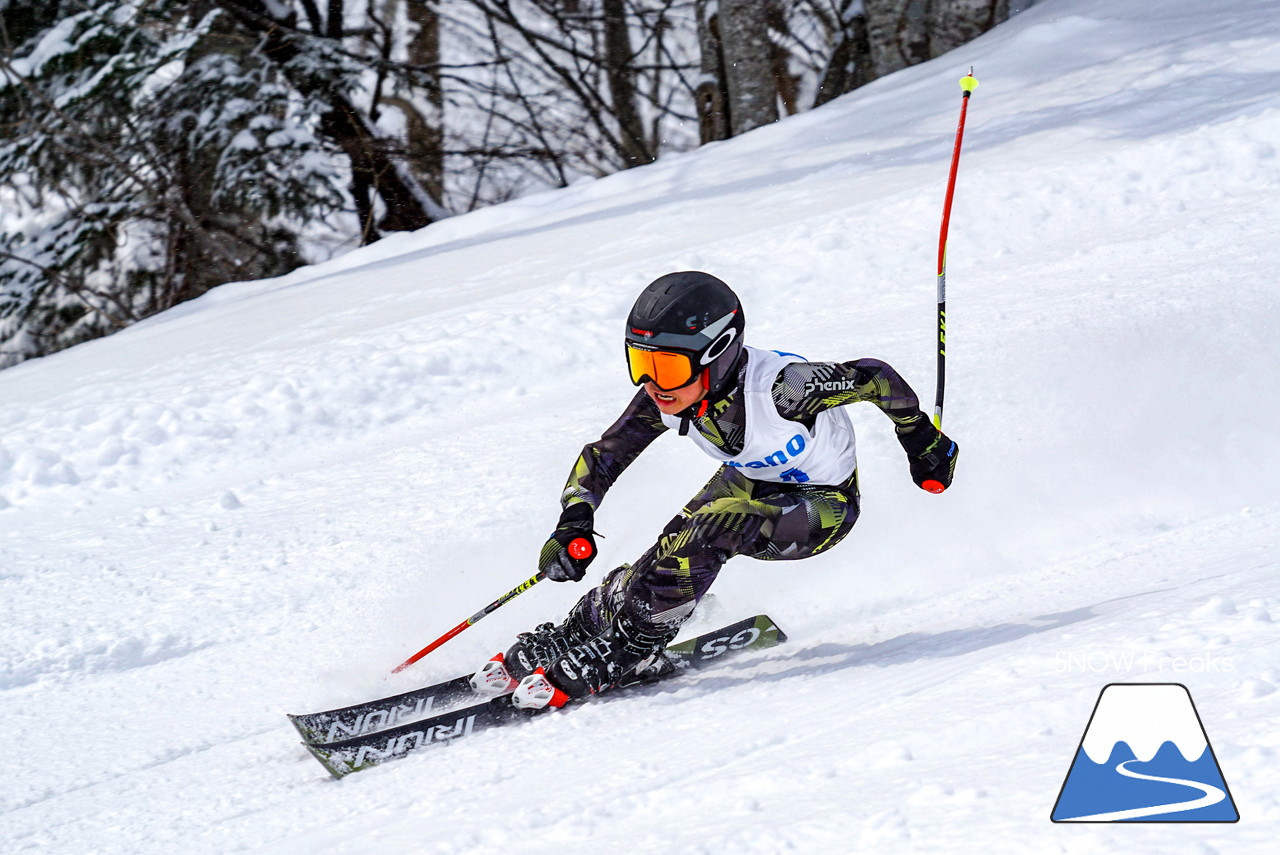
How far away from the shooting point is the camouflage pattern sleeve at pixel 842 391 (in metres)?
3.20

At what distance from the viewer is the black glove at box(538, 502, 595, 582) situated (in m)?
3.32

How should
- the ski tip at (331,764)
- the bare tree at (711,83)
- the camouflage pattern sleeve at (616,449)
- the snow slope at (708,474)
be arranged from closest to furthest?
the snow slope at (708,474), the ski tip at (331,764), the camouflage pattern sleeve at (616,449), the bare tree at (711,83)

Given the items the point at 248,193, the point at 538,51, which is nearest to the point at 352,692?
the point at 248,193

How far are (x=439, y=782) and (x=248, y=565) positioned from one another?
2095 millimetres

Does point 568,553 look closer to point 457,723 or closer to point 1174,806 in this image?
point 457,723

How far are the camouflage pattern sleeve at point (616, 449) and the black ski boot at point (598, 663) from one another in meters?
0.44

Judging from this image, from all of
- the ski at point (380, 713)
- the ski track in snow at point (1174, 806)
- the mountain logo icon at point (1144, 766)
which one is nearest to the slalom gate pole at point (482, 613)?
the ski at point (380, 713)

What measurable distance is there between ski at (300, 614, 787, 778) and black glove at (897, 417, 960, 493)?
0.87 m

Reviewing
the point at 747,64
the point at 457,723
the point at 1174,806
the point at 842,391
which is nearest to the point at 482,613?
the point at 457,723

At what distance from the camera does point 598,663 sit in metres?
3.33

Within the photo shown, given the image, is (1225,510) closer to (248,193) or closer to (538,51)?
(248,193)

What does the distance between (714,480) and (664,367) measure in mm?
603

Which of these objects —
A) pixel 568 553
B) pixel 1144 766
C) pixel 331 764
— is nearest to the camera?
pixel 1144 766

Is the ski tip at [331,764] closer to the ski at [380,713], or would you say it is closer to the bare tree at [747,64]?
the ski at [380,713]
